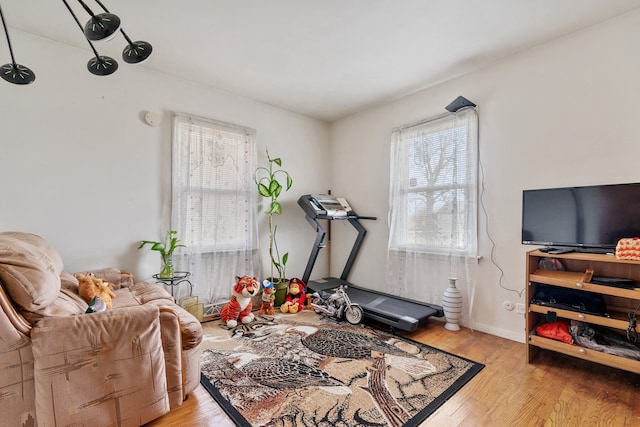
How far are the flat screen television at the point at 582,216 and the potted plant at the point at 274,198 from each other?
2584 mm

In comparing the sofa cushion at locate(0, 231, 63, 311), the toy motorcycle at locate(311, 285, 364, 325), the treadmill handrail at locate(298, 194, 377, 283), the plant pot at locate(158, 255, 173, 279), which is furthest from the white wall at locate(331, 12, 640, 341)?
the sofa cushion at locate(0, 231, 63, 311)

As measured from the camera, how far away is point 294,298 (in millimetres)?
3607

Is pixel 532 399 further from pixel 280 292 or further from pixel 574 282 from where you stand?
pixel 280 292

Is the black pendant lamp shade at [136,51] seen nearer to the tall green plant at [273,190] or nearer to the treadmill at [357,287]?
the tall green plant at [273,190]

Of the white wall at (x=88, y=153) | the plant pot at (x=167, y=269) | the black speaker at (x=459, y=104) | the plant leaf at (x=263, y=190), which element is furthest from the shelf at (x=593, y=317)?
the white wall at (x=88, y=153)

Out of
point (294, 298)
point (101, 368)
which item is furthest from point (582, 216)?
point (101, 368)

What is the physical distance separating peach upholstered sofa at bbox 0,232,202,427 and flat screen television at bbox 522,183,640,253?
2.77 metres

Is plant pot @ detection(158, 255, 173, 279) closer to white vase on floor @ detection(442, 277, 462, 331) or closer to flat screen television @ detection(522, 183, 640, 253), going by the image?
white vase on floor @ detection(442, 277, 462, 331)

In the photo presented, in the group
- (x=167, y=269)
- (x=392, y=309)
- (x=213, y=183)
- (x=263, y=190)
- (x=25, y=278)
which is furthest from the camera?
(x=263, y=190)

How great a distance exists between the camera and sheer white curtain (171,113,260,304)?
3127 mm

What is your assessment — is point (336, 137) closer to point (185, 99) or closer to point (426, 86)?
point (426, 86)

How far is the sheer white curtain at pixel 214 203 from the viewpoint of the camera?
123 inches

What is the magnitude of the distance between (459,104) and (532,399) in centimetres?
251

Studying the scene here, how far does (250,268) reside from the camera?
3584 mm
